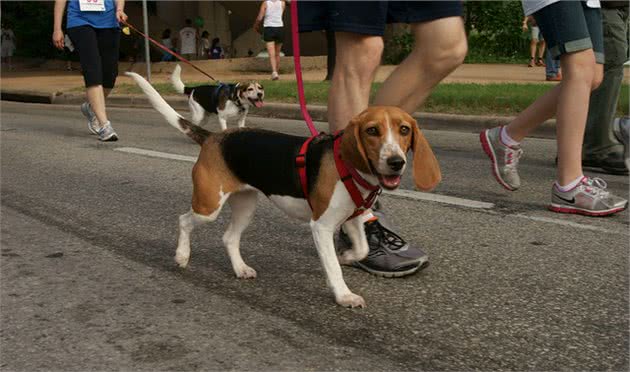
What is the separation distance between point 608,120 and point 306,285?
3.46 meters

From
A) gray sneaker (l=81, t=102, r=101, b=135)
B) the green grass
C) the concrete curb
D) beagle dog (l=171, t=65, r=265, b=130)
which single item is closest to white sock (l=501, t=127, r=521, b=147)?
the concrete curb

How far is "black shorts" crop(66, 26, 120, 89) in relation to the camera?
823cm

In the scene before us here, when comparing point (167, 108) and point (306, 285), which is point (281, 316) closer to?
point (306, 285)

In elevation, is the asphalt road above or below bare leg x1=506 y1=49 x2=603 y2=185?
below

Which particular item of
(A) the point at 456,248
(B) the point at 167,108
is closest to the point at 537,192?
(A) the point at 456,248

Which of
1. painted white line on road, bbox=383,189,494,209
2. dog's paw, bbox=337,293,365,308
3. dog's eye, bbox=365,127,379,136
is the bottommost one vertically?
painted white line on road, bbox=383,189,494,209

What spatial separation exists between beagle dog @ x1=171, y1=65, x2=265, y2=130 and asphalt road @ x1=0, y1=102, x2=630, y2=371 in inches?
147

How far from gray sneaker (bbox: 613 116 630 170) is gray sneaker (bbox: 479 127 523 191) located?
47.7 inches

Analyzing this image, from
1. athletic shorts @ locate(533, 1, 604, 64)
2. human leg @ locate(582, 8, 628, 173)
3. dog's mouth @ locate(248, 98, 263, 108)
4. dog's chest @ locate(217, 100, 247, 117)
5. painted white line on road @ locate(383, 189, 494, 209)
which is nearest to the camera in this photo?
athletic shorts @ locate(533, 1, 604, 64)

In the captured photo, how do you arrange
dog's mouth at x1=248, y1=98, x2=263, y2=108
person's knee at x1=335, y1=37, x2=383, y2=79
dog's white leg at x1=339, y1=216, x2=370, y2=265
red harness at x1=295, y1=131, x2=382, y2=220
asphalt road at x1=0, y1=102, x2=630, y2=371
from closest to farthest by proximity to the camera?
1. asphalt road at x1=0, y1=102, x2=630, y2=371
2. red harness at x1=295, y1=131, x2=382, y2=220
3. dog's white leg at x1=339, y1=216, x2=370, y2=265
4. person's knee at x1=335, y1=37, x2=383, y2=79
5. dog's mouth at x1=248, y1=98, x2=263, y2=108

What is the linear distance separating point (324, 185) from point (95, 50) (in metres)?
6.07

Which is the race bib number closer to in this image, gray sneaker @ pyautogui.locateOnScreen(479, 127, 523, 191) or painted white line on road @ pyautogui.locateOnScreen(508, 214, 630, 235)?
gray sneaker @ pyautogui.locateOnScreen(479, 127, 523, 191)

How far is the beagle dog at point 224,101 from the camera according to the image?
8898 millimetres

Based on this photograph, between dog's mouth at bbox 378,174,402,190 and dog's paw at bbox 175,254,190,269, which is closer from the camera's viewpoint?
dog's mouth at bbox 378,174,402,190
